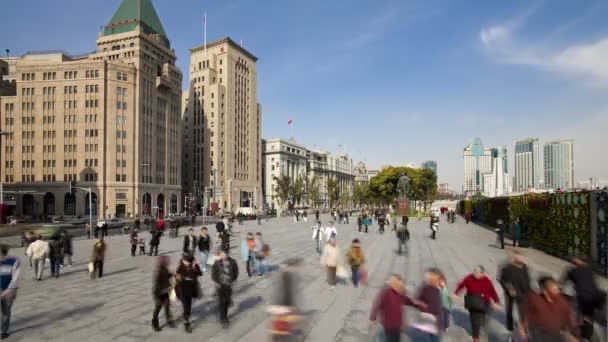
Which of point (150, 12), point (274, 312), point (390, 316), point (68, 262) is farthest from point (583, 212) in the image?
point (150, 12)

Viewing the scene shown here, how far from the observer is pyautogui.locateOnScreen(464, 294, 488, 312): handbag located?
7.39 m

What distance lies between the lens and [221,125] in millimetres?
107812

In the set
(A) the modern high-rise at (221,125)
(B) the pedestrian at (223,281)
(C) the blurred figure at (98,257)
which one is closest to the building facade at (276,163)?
(A) the modern high-rise at (221,125)

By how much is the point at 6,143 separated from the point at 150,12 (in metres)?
43.3

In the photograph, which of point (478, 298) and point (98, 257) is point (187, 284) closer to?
point (478, 298)

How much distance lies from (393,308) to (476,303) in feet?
6.77

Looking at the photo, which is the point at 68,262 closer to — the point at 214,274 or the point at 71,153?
the point at 214,274

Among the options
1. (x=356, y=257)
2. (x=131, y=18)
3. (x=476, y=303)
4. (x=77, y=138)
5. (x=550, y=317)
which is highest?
(x=131, y=18)

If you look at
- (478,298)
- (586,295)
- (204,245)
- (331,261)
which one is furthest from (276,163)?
(586,295)

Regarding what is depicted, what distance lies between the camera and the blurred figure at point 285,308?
6.67 meters

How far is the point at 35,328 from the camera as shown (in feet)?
29.3

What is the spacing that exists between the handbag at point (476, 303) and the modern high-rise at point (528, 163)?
192m

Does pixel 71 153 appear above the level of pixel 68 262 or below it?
above

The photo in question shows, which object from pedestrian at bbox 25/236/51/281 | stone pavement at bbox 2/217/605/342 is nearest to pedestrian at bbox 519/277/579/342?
stone pavement at bbox 2/217/605/342
